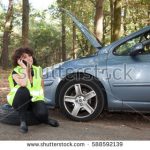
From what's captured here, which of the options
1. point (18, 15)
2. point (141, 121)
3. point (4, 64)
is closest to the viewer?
point (141, 121)

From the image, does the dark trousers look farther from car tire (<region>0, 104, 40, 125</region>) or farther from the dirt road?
the dirt road

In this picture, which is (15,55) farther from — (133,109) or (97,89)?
(133,109)

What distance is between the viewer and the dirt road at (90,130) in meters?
5.79

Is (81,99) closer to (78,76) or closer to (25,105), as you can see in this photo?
(78,76)

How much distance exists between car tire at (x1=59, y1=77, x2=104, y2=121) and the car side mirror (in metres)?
0.79

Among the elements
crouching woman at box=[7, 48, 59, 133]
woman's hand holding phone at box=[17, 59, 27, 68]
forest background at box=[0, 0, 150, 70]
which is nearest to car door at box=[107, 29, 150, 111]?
crouching woman at box=[7, 48, 59, 133]

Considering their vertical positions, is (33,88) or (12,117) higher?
(33,88)

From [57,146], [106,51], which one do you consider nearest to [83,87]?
[106,51]

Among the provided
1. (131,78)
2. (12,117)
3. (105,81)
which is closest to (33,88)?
(12,117)

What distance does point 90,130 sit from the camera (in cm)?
621

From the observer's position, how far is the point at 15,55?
6.45 meters

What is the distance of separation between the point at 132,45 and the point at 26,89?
6.48 feet

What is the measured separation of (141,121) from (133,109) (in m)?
0.57

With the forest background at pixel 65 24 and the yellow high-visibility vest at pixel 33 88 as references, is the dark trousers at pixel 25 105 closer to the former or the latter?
the yellow high-visibility vest at pixel 33 88
